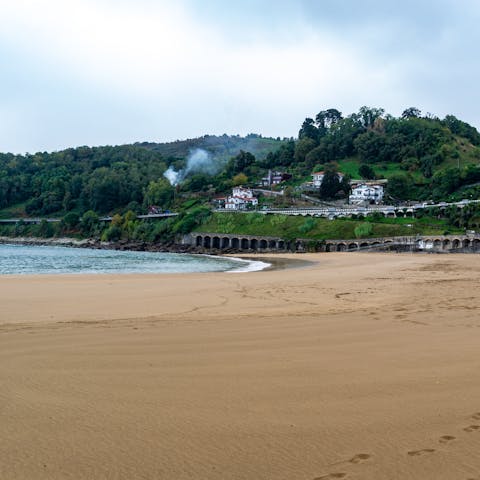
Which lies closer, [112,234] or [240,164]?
[112,234]

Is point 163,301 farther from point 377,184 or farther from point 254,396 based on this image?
point 377,184

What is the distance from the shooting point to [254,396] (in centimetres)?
563

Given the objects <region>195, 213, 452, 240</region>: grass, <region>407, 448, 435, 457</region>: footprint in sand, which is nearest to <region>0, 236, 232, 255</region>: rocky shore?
<region>195, 213, 452, 240</region>: grass

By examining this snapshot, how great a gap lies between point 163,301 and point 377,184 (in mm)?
90972

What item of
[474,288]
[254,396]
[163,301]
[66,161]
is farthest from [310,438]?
[66,161]

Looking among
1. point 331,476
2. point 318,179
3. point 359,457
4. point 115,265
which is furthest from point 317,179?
point 331,476

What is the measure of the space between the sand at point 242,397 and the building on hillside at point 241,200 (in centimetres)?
9223

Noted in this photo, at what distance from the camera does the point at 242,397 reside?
18.4 ft

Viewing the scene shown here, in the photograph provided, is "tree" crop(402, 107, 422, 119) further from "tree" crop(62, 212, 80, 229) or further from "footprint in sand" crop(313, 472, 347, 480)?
"footprint in sand" crop(313, 472, 347, 480)

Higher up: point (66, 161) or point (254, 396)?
point (66, 161)

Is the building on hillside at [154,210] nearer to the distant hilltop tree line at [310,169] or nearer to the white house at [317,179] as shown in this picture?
the distant hilltop tree line at [310,169]

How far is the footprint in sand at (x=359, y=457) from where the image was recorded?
408cm

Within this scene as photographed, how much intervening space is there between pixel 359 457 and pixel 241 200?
102489 millimetres

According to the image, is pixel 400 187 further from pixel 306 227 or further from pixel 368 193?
pixel 306 227
